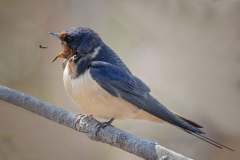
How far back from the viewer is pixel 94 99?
56.8 inches

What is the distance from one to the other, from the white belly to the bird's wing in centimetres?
2

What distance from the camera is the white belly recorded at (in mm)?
1440

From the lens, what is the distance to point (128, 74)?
159cm

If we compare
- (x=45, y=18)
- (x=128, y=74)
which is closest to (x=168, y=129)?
(x=128, y=74)

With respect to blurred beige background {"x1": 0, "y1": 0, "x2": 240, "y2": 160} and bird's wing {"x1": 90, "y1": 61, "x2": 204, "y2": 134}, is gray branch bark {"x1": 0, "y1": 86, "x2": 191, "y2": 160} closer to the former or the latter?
bird's wing {"x1": 90, "y1": 61, "x2": 204, "y2": 134}

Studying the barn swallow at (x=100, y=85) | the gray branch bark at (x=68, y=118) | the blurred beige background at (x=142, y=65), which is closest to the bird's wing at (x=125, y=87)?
the barn swallow at (x=100, y=85)

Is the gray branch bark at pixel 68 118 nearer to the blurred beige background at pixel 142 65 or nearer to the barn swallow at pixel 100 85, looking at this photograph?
the barn swallow at pixel 100 85

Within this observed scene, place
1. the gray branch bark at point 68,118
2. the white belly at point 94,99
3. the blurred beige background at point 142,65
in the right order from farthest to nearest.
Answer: the blurred beige background at point 142,65 → the white belly at point 94,99 → the gray branch bark at point 68,118

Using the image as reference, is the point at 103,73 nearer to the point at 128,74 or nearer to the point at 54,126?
the point at 128,74

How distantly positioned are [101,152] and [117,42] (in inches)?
20.0

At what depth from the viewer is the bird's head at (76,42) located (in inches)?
58.9

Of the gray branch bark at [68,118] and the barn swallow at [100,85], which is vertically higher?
the barn swallow at [100,85]

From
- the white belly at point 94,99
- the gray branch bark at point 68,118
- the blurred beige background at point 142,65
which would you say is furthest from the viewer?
the blurred beige background at point 142,65

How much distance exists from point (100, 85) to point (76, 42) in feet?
0.56
